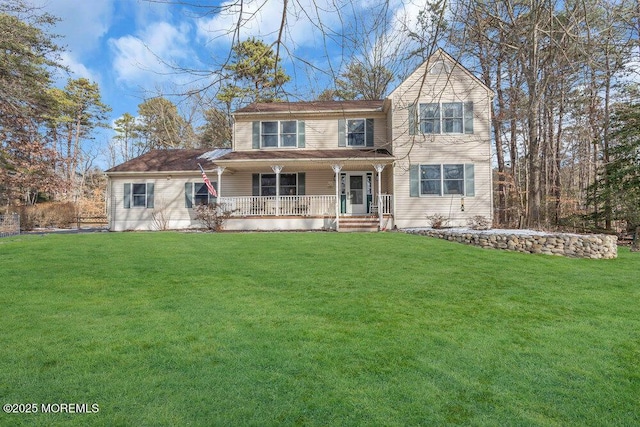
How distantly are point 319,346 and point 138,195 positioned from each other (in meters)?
17.0

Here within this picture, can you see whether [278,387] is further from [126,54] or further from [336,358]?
[126,54]

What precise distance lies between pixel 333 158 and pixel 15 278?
11228mm

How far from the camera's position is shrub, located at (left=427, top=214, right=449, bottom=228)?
14.3 meters

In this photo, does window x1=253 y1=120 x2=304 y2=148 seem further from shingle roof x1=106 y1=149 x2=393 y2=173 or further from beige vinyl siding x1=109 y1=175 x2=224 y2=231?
beige vinyl siding x1=109 y1=175 x2=224 y2=231

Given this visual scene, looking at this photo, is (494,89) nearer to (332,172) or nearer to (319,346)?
(332,172)

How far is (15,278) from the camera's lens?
5.67 meters

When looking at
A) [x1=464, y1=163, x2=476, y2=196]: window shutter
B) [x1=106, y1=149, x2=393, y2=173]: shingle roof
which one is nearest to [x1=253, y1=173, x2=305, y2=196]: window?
[x1=106, y1=149, x2=393, y2=173]: shingle roof

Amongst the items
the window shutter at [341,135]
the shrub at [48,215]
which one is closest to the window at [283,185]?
the window shutter at [341,135]

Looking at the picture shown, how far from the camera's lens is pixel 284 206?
621 inches

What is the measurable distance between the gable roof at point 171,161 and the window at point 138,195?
80cm

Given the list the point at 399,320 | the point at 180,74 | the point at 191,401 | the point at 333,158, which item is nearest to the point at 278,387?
the point at 191,401

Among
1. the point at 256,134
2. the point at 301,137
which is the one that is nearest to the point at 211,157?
the point at 256,134

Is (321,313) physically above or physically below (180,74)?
below

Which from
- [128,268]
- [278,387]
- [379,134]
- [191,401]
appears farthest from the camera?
[379,134]
